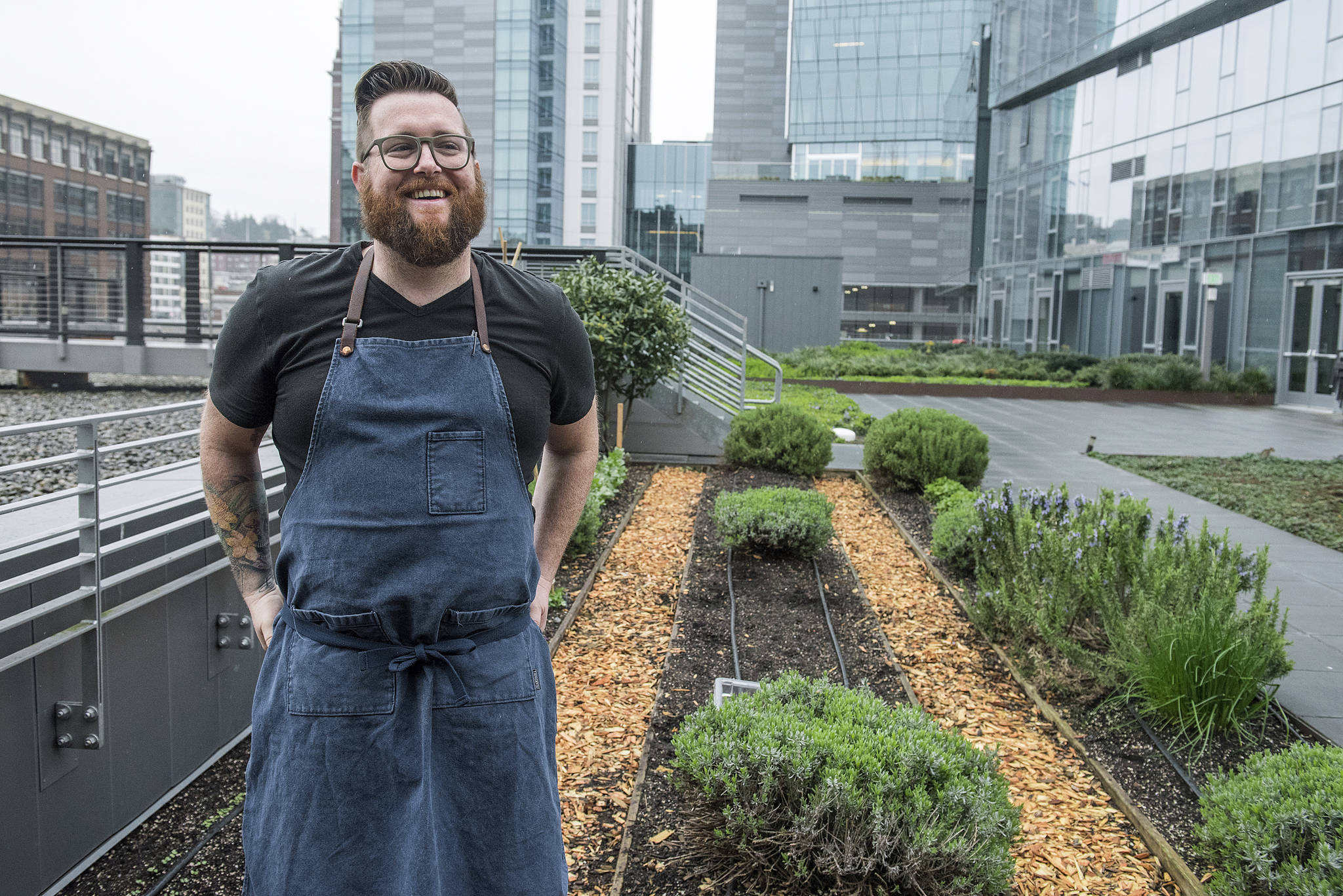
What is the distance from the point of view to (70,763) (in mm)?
2994

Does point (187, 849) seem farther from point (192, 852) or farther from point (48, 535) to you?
point (48, 535)

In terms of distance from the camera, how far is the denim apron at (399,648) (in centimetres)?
174

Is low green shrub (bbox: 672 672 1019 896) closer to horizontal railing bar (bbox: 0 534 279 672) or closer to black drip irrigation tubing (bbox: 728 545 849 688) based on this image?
black drip irrigation tubing (bbox: 728 545 849 688)

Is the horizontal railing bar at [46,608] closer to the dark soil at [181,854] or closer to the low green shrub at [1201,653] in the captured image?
the dark soil at [181,854]

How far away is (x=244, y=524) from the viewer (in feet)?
6.82

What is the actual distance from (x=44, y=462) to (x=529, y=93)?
238ft

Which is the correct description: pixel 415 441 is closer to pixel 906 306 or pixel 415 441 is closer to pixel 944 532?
pixel 944 532

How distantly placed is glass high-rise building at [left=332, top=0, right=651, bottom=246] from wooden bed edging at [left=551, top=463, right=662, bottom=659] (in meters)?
62.6

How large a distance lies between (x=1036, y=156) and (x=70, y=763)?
37449mm


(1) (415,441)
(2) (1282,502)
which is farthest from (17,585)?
(2) (1282,502)

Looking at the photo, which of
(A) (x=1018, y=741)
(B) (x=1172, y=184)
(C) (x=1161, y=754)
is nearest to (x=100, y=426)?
(A) (x=1018, y=741)

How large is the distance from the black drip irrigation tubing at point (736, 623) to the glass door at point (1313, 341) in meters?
18.2

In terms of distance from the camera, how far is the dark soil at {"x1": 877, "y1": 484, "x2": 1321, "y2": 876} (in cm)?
337

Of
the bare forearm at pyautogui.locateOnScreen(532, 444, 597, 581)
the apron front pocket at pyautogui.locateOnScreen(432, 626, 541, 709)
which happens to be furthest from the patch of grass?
the apron front pocket at pyautogui.locateOnScreen(432, 626, 541, 709)
